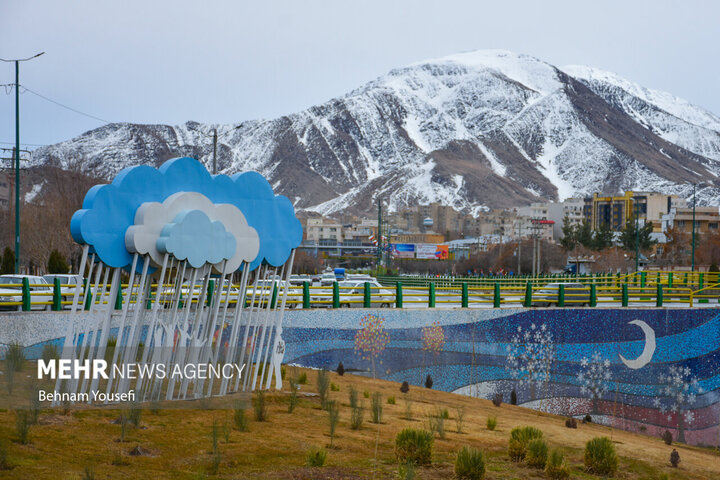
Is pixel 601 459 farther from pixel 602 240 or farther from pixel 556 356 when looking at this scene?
pixel 602 240

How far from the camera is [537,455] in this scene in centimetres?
1285

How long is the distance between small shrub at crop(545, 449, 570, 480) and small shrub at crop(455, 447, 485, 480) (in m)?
1.11

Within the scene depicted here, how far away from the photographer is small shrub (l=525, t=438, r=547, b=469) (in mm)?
12836

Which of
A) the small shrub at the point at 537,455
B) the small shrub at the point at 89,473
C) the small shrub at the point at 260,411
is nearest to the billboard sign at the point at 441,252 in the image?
the small shrub at the point at 260,411

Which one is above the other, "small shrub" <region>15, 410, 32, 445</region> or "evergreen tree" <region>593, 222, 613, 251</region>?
"evergreen tree" <region>593, 222, 613, 251</region>

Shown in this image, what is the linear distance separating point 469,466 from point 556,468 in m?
1.44

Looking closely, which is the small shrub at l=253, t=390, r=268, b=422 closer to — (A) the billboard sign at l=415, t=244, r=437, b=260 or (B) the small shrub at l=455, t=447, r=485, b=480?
(B) the small shrub at l=455, t=447, r=485, b=480

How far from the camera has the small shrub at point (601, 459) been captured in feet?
43.3

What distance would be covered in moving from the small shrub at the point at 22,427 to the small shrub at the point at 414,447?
507cm

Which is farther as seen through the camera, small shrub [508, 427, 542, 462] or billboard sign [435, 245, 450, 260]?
billboard sign [435, 245, 450, 260]

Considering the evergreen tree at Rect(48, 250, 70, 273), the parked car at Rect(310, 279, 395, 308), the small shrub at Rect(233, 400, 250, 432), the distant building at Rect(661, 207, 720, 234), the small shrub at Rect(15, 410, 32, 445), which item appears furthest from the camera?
the distant building at Rect(661, 207, 720, 234)

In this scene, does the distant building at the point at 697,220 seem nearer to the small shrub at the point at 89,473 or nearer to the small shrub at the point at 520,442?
the small shrub at the point at 520,442

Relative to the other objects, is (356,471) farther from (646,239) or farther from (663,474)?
(646,239)

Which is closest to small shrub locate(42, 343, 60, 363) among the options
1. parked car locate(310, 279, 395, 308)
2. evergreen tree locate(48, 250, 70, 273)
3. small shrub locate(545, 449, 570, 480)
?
parked car locate(310, 279, 395, 308)
